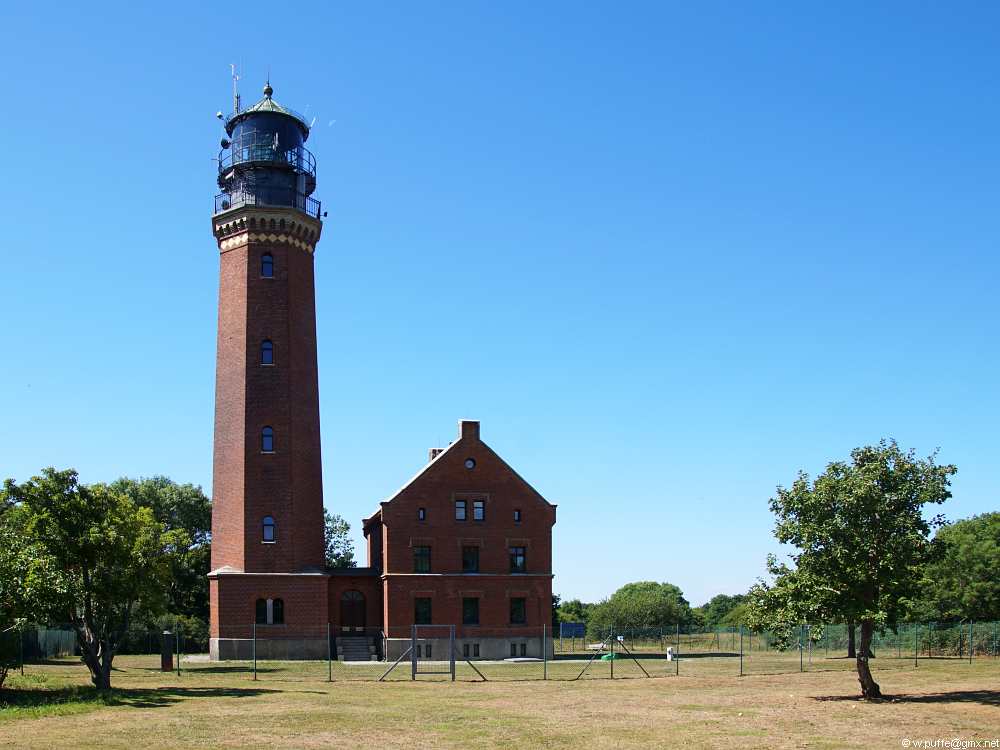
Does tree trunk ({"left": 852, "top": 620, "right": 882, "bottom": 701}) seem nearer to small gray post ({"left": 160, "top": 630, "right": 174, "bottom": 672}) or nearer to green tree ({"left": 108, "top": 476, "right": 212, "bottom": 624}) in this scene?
small gray post ({"left": 160, "top": 630, "right": 174, "bottom": 672})

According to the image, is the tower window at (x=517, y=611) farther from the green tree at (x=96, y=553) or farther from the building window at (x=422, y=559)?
the green tree at (x=96, y=553)

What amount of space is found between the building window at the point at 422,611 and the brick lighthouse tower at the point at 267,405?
15.1 feet

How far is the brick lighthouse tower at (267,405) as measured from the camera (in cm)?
4506

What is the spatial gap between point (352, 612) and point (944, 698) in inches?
1194

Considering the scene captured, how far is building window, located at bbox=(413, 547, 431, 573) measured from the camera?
47.5m

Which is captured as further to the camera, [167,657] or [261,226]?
[261,226]

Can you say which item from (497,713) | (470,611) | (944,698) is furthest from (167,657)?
(944,698)

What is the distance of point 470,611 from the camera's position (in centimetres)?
4769

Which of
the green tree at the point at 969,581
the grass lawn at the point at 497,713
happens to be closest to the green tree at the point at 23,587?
the grass lawn at the point at 497,713

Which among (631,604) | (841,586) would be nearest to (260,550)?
(841,586)

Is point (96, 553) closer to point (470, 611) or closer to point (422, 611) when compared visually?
point (422, 611)

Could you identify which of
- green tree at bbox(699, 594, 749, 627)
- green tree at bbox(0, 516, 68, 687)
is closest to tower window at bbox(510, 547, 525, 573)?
green tree at bbox(0, 516, 68, 687)

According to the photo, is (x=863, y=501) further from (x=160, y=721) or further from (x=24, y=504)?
(x=24, y=504)

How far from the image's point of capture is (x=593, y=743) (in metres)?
19.5
